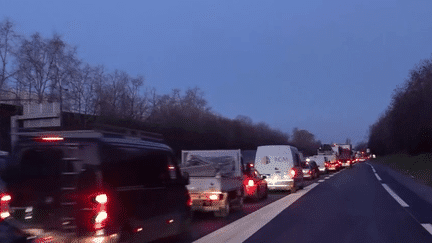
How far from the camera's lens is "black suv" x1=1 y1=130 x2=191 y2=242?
7270mm

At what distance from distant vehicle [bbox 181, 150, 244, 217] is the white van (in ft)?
23.5

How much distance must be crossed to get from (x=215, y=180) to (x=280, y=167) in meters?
10.7

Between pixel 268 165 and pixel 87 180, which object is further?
pixel 268 165

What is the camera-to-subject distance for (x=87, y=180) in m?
7.32

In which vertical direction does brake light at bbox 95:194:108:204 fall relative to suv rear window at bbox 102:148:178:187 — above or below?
below

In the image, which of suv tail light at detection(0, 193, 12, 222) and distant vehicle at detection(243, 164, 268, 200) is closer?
suv tail light at detection(0, 193, 12, 222)

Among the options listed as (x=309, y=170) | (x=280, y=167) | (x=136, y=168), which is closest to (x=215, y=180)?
(x=136, y=168)

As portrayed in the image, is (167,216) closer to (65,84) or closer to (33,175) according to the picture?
(33,175)

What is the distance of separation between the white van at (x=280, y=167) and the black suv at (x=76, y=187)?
16.3 meters

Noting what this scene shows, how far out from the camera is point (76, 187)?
730 centimetres

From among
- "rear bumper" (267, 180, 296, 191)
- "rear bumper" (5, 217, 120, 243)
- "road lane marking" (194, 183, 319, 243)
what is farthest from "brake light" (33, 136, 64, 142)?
"rear bumper" (267, 180, 296, 191)

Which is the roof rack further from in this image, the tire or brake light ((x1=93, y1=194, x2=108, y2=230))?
the tire

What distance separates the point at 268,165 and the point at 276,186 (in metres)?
1.11

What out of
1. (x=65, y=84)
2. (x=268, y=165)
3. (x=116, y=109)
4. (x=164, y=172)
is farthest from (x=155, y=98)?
(x=164, y=172)
